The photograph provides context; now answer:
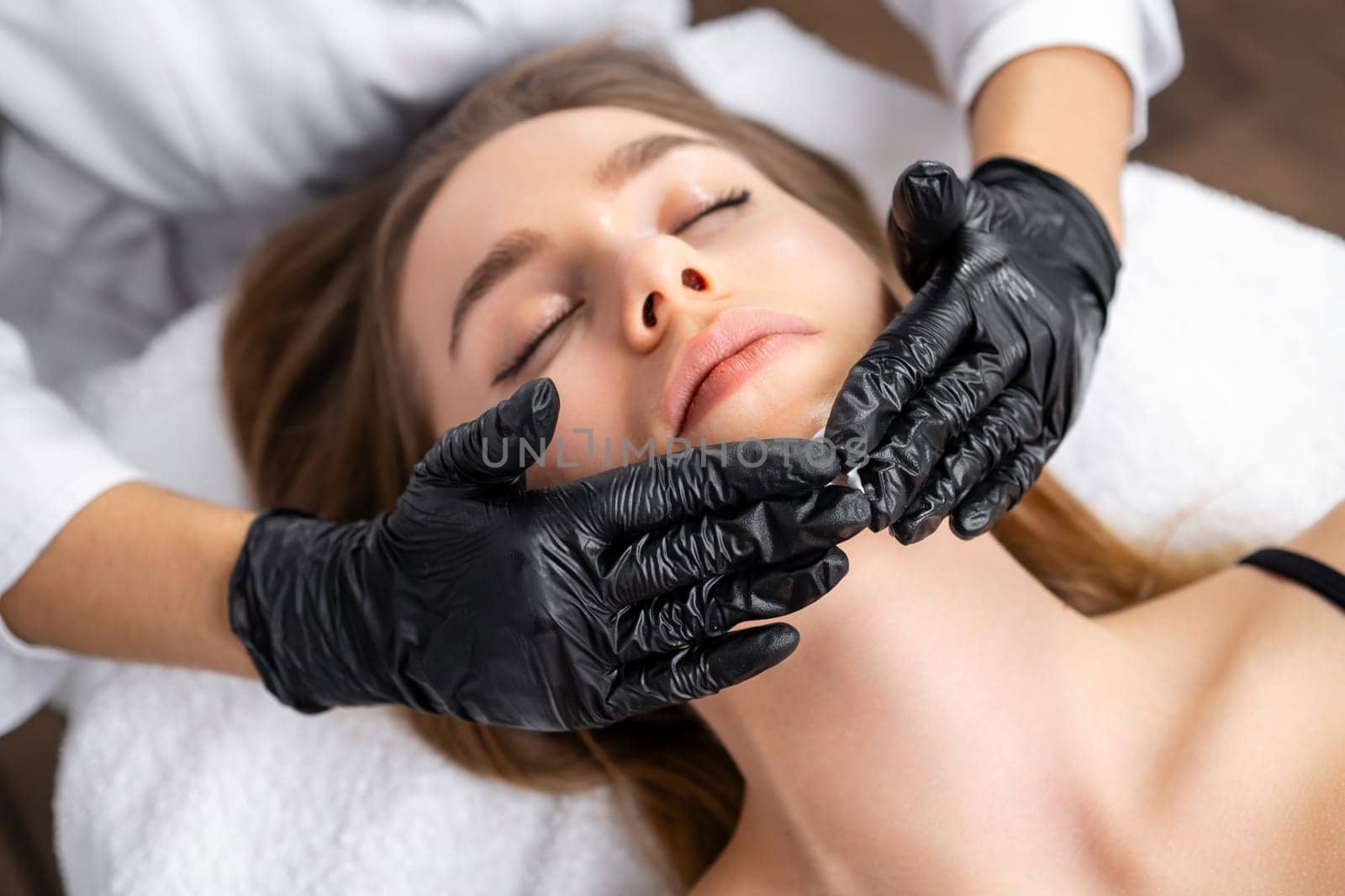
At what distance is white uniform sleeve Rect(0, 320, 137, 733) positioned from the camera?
4.15 ft

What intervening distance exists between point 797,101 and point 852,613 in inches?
43.6

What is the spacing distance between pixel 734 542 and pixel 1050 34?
1.01m

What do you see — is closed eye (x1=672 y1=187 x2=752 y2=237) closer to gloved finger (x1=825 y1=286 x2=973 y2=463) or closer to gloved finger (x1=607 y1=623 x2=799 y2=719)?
gloved finger (x1=825 y1=286 x2=973 y2=463)

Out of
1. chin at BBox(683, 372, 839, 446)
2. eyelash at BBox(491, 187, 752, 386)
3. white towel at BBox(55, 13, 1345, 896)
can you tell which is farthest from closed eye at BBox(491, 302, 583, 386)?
white towel at BBox(55, 13, 1345, 896)

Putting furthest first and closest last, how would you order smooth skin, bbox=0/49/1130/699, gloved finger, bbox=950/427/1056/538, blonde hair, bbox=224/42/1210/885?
blonde hair, bbox=224/42/1210/885
smooth skin, bbox=0/49/1130/699
gloved finger, bbox=950/427/1056/538

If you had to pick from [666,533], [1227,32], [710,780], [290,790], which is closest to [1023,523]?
[710,780]

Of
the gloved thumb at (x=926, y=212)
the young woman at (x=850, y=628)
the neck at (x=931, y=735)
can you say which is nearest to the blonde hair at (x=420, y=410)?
the young woman at (x=850, y=628)

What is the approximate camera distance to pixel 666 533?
3.10 feet

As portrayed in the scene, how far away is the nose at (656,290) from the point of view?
1.00 m


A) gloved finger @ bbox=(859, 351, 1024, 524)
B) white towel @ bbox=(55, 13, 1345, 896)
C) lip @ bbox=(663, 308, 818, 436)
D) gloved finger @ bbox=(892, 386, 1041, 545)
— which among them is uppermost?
lip @ bbox=(663, 308, 818, 436)

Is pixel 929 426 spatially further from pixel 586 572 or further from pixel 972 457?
pixel 586 572

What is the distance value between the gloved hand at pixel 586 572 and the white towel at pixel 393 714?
38 centimetres

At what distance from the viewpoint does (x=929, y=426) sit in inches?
38.4

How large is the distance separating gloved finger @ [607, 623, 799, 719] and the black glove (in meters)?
0.14
